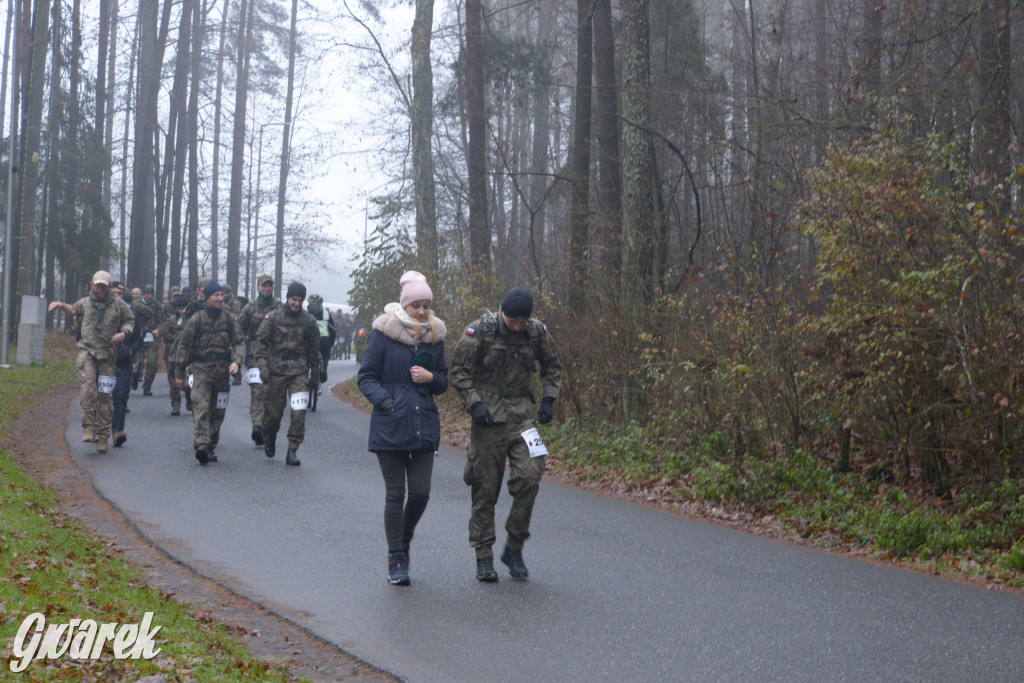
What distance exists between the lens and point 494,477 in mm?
7414

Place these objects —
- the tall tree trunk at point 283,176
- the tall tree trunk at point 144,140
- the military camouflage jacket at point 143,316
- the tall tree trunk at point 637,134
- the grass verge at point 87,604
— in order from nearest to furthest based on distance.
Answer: the grass verge at point 87,604
the tall tree trunk at point 637,134
the military camouflage jacket at point 143,316
the tall tree trunk at point 144,140
the tall tree trunk at point 283,176

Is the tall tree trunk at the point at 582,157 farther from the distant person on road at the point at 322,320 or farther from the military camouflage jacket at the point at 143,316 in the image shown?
the military camouflage jacket at the point at 143,316

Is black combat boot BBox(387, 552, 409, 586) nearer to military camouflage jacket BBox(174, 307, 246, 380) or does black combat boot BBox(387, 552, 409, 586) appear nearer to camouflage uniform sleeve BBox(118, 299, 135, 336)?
military camouflage jacket BBox(174, 307, 246, 380)

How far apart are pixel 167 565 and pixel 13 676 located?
336 centimetres

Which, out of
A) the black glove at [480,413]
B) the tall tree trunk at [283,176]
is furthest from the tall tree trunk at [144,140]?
the black glove at [480,413]

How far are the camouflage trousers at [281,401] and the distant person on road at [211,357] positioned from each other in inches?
19.6

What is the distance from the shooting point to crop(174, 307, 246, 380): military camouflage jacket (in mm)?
13195

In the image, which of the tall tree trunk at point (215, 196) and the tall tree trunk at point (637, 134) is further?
the tall tree trunk at point (215, 196)

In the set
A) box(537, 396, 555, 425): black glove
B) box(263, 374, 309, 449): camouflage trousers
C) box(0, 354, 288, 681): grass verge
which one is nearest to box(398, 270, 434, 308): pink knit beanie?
box(537, 396, 555, 425): black glove

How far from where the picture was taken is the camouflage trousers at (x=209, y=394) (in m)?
12.9

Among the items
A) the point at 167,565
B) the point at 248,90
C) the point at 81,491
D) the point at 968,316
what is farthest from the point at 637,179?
the point at 248,90

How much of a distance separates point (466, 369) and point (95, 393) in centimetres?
732

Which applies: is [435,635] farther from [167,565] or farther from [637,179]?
[637,179]

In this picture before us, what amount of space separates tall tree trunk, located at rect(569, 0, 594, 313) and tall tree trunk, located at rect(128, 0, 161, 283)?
20411 millimetres
